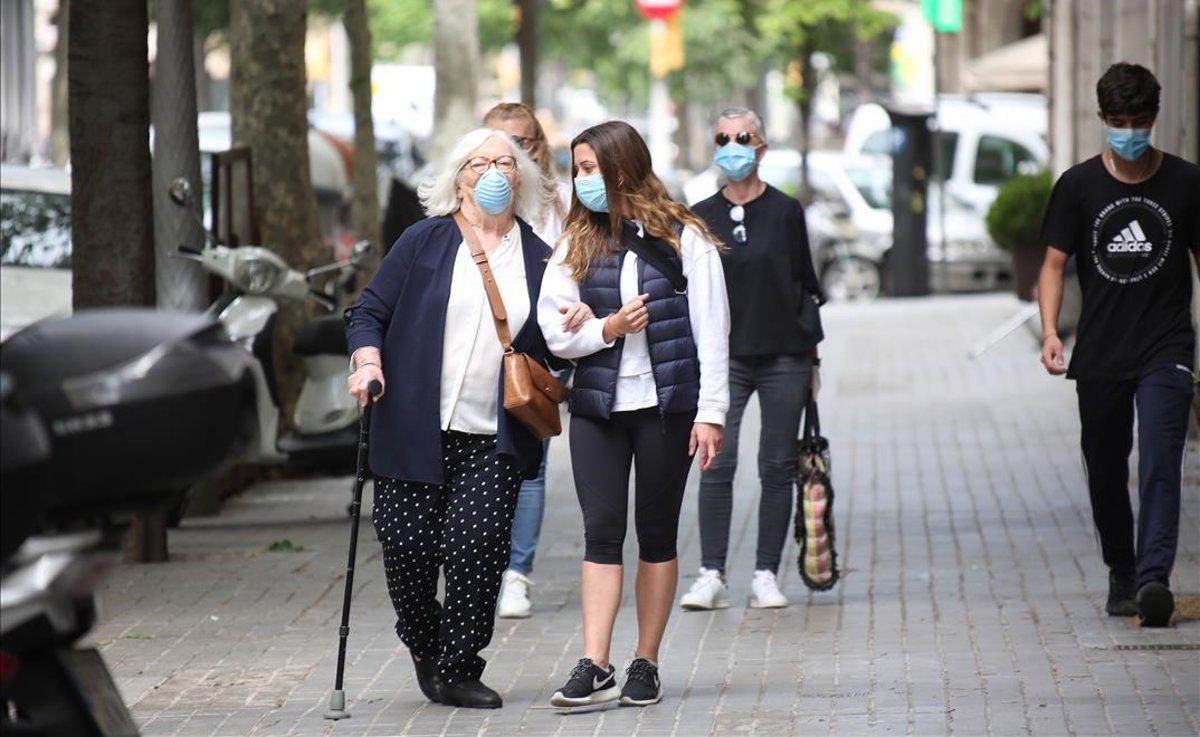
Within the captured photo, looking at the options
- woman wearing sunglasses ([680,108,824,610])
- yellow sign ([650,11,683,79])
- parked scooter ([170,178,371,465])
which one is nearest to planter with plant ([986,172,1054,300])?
parked scooter ([170,178,371,465])

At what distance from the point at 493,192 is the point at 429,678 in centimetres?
144

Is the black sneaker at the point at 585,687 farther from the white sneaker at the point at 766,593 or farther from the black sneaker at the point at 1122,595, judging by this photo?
the black sneaker at the point at 1122,595

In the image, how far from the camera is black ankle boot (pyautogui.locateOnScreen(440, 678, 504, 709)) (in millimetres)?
7012

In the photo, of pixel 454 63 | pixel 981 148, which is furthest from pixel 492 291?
pixel 981 148

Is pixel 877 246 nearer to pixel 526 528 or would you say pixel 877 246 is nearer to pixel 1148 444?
pixel 526 528

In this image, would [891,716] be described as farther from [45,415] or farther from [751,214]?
[45,415]

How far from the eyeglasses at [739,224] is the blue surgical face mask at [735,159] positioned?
0.17 meters

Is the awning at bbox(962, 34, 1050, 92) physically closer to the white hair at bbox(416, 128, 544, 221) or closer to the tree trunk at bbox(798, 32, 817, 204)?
the tree trunk at bbox(798, 32, 817, 204)

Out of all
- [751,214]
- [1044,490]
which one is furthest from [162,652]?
[1044,490]

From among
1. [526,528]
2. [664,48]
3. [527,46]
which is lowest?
[526,528]

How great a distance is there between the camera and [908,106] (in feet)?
93.5

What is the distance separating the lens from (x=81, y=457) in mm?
3635

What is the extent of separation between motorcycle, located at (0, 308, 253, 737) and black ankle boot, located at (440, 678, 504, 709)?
3.20 m

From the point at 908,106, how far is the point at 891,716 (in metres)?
22.3
